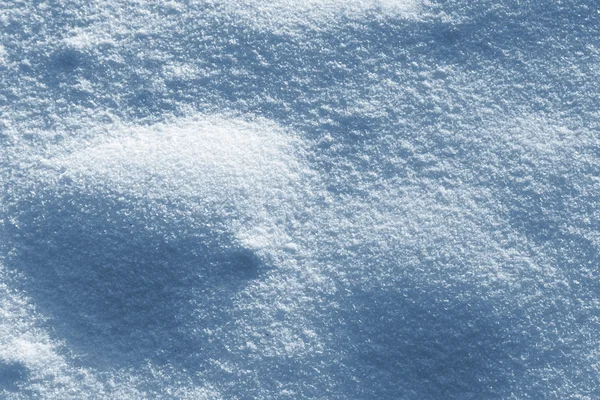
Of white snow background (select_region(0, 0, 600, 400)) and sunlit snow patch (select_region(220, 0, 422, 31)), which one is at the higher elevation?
sunlit snow patch (select_region(220, 0, 422, 31))

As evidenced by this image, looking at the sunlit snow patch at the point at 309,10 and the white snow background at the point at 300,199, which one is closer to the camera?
the white snow background at the point at 300,199

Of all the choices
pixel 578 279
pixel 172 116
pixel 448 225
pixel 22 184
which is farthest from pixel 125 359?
pixel 578 279

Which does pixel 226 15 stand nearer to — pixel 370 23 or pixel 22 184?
pixel 370 23

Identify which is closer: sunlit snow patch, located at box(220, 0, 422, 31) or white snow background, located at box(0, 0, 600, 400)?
white snow background, located at box(0, 0, 600, 400)

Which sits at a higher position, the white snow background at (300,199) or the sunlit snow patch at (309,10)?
the sunlit snow patch at (309,10)

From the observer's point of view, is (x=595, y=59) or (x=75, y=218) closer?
(x=75, y=218)

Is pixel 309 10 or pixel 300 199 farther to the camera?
pixel 309 10

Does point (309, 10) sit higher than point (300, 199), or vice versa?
point (309, 10)

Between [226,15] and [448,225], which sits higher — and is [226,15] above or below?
above
